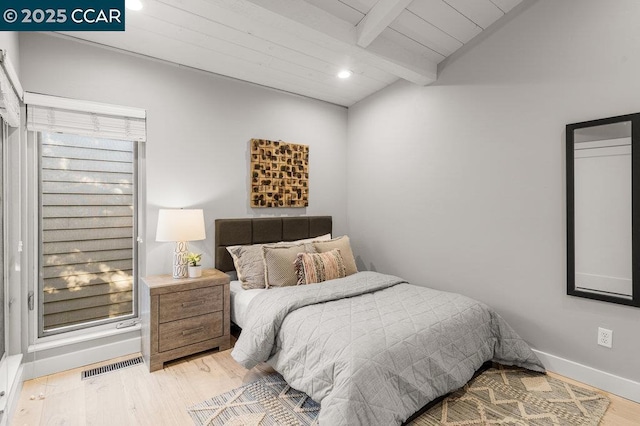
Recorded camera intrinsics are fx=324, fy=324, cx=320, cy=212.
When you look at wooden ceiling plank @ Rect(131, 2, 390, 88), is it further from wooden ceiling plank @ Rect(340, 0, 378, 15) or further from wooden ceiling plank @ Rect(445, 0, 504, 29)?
wooden ceiling plank @ Rect(445, 0, 504, 29)

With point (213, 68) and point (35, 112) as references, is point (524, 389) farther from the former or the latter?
point (35, 112)

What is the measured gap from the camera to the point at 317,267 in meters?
2.91

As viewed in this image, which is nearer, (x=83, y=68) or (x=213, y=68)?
(x=83, y=68)

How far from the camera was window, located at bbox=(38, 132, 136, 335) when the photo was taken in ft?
8.23

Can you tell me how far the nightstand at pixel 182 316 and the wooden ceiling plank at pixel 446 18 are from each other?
8.81 feet

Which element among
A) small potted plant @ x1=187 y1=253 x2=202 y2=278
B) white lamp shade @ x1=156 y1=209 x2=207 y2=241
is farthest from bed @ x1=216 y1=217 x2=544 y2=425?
white lamp shade @ x1=156 y1=209 x2=207 y2=241

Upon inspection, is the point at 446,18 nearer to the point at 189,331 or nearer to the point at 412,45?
the point at 412,45

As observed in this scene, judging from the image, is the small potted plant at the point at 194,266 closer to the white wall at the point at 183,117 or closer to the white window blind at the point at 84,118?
the white wall at the point at 183,117

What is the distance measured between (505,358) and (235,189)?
2.77m

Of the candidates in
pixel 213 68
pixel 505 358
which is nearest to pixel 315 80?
pixel 213 68

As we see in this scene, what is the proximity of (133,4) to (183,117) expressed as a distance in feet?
3.23

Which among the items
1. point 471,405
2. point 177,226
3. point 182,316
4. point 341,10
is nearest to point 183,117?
point 177,226

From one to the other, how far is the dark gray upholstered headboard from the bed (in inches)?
28.6

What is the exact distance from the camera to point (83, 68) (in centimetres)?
253
